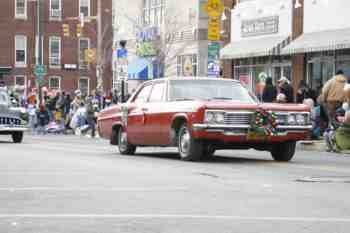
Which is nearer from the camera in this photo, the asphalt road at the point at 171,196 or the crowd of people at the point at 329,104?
the asphalt road at the point at 171,196

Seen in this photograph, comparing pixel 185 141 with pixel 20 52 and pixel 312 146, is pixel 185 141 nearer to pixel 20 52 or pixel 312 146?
pixel 312 146

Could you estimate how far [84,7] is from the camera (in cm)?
7731

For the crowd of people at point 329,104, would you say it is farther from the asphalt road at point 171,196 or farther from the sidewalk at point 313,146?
the asphalt road at point 171,196

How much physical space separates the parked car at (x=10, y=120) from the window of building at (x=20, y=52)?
4643 centimetres

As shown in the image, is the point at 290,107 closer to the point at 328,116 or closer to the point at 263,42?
the point at 328,116

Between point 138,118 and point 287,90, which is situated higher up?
point 287,90

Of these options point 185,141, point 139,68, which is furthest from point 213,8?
point 139,68

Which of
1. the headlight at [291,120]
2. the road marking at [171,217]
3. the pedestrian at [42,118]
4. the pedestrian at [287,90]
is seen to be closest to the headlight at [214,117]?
the headlight at [291,120]

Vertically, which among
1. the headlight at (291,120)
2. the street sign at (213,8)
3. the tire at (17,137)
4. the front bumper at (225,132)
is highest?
the street sign at (213,8)

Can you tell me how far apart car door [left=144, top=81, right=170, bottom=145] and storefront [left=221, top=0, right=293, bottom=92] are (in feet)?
53.9

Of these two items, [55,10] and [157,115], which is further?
[55,10]

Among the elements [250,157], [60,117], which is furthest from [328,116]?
[60,117]

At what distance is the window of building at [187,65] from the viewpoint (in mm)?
53006

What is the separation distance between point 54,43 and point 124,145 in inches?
2258
